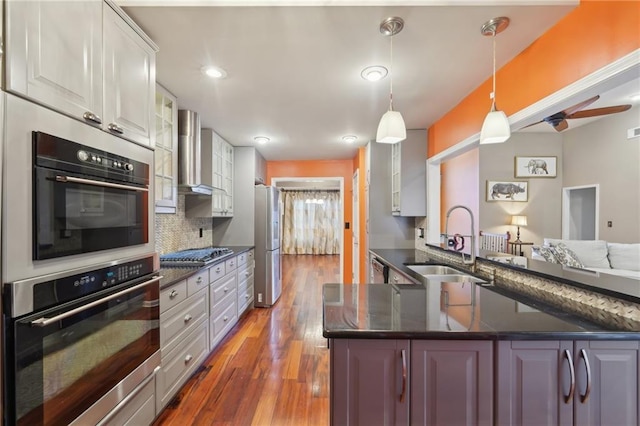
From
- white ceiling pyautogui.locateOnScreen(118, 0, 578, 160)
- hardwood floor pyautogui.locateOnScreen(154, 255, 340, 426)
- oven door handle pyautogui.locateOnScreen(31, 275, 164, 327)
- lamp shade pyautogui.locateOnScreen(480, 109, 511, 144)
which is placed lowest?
hardwood floor pyautogui.locateOnScreen(154, 255, 340, 426)

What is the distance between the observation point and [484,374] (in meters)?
0.99

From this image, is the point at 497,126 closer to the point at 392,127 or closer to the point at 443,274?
the point at 392,127

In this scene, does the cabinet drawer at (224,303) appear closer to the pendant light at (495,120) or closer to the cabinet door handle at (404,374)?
the cabinet door handle at (404,374)

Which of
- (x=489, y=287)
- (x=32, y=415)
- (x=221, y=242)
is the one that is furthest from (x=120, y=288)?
(x=221, y=242)

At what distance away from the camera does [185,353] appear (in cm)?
202

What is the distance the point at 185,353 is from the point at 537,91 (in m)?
2.99

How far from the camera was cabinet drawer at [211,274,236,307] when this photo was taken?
8.39 ft

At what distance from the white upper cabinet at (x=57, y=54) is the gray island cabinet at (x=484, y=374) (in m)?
1.32

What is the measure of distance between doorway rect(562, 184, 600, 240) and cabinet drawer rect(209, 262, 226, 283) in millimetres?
6402

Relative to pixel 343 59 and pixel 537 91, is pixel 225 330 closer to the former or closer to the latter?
pixel 343 59

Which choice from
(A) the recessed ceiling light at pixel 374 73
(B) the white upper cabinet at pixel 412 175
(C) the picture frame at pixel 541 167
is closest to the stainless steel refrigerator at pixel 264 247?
(B) the white upper cabinet at pixel 412 175

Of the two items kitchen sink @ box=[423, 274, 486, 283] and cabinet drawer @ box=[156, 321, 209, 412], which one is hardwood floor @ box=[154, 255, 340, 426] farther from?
kitchen sink @ box=[423, 274, 486, 283]

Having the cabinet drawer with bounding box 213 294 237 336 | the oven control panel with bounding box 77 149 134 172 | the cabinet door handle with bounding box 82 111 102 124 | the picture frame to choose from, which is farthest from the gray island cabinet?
the picture frame

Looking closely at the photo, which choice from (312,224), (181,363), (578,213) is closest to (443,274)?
(181,363)
